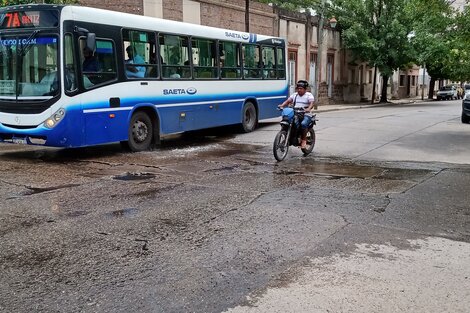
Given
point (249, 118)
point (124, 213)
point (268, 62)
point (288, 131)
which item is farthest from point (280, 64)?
point (124, 213)

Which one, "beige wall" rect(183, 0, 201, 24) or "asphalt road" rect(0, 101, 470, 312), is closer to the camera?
"asphalt road" rect(0, 101, 470, 312)

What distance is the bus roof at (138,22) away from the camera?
1055 centimetres

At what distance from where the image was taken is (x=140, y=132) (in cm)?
1238

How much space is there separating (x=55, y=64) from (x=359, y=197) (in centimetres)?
665

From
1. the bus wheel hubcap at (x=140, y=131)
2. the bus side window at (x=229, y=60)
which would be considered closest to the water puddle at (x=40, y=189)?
the bus wheel hubcap at (x=140, y=131)

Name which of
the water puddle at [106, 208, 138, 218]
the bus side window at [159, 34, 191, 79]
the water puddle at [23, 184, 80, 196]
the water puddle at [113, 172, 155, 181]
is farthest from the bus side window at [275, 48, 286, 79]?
the water puddle at [106, 208, 138, 218]

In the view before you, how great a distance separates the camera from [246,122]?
17156mm

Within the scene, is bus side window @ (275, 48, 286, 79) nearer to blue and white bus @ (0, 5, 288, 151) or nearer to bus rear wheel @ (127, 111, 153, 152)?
blue and white bus @ (0, 5, 288, 151)

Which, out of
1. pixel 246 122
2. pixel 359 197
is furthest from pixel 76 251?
pixel 246 122

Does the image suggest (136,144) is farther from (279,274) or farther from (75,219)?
(279,274)

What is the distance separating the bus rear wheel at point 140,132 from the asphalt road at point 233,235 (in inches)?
46.3

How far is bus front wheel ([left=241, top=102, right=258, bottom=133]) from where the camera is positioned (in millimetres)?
16875

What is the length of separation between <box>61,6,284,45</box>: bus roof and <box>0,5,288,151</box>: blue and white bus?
22 mm

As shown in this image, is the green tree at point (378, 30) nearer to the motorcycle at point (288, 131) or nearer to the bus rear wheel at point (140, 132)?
the motorcycle at point (288, 131)
